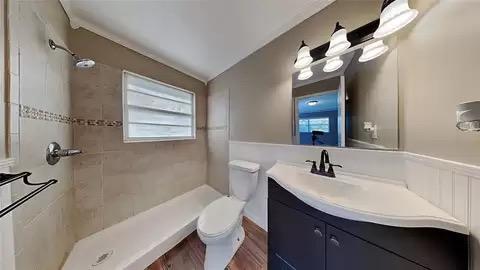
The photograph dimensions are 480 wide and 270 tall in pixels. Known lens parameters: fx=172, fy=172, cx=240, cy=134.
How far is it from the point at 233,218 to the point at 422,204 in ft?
4.29

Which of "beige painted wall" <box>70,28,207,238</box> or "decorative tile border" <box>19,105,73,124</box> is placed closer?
"decorative tile border" <box>19,105,73,124</box>

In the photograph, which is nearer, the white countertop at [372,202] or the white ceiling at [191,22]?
the white countertop at [372,202]

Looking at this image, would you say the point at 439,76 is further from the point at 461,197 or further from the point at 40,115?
the point at 40,115

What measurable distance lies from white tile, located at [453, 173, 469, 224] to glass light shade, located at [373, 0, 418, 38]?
29.2 inches

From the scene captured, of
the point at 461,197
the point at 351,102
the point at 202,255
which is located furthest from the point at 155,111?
the point at 461,197

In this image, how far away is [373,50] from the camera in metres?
1.09

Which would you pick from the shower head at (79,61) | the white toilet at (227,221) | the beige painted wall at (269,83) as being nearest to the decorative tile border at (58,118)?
the shower head at (79,61)

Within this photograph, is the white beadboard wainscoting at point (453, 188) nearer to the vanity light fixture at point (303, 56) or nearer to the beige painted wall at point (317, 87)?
the beige painted wall at point (317, 87)

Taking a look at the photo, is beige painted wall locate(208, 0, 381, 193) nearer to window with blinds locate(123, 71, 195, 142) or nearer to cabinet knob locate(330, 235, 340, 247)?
window with blinds locate(123, 71, 195, 142)

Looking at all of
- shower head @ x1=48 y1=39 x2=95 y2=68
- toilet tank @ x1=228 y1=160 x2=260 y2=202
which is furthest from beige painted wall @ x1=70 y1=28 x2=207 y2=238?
toilet tank @ x1=228 y1=160 x2=260 y2=202

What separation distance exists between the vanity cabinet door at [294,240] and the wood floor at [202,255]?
0.45m

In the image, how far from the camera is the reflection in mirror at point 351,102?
103cm

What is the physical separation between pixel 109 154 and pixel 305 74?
2128 millimetres

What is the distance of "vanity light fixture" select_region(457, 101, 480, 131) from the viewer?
1.63 ft
